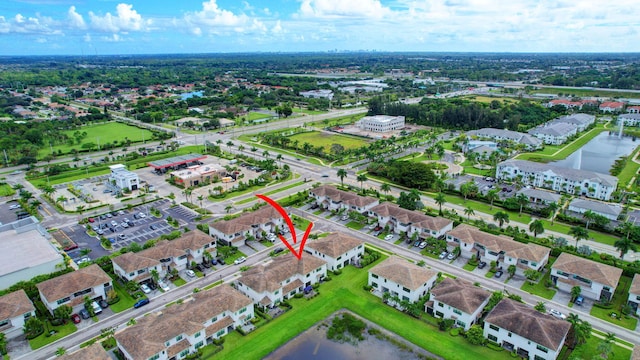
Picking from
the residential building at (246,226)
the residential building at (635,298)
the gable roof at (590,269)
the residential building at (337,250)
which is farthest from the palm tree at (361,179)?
the residential building at (635,298)

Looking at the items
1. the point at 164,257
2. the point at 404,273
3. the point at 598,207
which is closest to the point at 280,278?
the point at 404,273

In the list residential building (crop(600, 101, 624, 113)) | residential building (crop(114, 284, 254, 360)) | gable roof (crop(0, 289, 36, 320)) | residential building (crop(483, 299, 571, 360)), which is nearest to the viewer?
residential building (crop(114, 284, 254, 360))

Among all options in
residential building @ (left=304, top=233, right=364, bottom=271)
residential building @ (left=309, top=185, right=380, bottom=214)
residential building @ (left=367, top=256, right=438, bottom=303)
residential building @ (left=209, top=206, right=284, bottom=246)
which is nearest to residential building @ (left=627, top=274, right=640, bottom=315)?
residential building @ (left=367, top=256, right=438, bottom=303)

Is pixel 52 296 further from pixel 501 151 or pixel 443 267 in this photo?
pixel 501 151

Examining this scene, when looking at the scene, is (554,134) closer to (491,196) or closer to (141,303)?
(491,196)

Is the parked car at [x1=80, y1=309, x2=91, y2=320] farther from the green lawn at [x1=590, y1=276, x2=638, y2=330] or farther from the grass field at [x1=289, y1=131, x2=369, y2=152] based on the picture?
the grass field at [x1=289, y1=131, x2=369, y2=152]

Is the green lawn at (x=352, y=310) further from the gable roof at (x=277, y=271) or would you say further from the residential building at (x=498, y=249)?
the residential building at (x=498, y=249)
